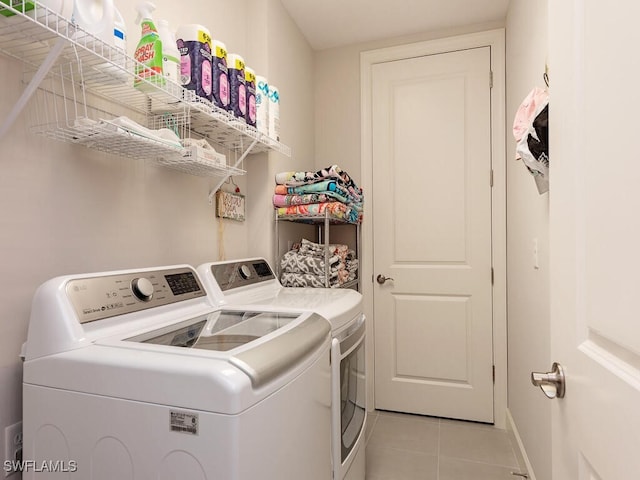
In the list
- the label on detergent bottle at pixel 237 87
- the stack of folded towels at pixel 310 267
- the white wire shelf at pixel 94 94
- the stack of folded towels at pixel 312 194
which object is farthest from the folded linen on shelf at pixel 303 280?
the label on detergent bottle at pixel 237 87

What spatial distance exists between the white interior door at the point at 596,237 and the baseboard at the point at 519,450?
1.38 meters

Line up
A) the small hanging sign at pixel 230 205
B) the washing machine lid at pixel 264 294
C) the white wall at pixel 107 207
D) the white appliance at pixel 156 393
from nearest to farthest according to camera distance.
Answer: the white appliance at pixel 156 393 → the white wall at pixel 107 207 → the washing machine lid at pixel 264 294 → the small hanging sign at pixel 230 205

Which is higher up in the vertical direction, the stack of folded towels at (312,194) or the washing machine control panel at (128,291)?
the stack of folded towels at (312,194)

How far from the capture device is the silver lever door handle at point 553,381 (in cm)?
74

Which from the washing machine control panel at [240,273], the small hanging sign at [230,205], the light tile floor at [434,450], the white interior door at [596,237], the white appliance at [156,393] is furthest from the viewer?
the light tile floor at [434,450]

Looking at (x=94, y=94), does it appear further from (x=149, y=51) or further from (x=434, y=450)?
(x=434, y=450)

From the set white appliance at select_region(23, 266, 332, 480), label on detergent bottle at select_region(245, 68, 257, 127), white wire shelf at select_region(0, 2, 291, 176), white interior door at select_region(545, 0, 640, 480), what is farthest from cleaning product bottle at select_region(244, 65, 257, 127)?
white interior door at select_region(545, 0, 640, 480)

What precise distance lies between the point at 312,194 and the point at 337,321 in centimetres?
93

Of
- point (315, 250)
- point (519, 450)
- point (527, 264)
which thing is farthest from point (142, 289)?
point (519, 450)

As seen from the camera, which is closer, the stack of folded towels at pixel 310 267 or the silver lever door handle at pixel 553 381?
the silver lever door handle at pixel 553 381

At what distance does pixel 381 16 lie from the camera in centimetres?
244

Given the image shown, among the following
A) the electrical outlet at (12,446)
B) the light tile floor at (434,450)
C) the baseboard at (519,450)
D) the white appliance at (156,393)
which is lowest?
the light tile floor at (434,450)

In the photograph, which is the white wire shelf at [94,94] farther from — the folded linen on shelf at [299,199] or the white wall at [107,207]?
the folded linen on shelf at [299,199]

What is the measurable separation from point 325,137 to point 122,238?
1896mm
